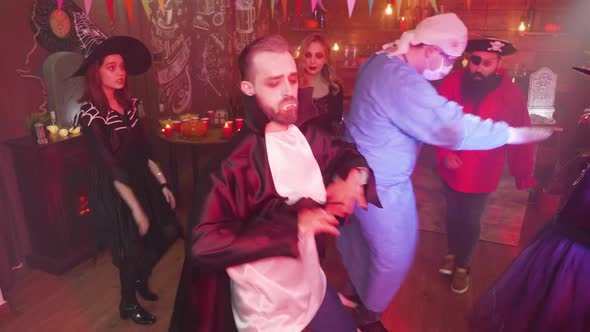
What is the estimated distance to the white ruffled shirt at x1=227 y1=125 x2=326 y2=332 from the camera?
163 cm

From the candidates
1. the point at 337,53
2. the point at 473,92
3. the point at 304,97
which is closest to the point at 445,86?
the point at 473,92

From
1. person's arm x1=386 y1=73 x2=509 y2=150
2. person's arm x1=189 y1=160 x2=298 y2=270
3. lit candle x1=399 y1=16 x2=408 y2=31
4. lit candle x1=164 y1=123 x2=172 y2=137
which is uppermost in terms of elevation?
lit candle x1=399 y1=16 x2=408 y2=31

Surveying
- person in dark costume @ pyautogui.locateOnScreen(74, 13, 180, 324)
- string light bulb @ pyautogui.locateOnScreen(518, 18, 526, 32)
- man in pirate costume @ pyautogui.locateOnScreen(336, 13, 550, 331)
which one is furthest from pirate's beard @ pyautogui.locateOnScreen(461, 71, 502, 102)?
string light bulb @ pyautogui.locateOnScreen(518, 18, 526, 32)

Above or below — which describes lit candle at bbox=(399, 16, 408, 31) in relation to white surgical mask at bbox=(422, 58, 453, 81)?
above

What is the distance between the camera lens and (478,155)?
3.12 meters

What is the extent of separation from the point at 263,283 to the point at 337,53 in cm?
581

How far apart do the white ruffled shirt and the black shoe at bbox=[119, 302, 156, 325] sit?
1.39m

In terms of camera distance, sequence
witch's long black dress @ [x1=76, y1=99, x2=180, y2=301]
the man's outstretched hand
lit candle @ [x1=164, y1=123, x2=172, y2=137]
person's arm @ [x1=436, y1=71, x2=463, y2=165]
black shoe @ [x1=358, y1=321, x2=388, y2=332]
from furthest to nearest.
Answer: lit candle @ [x1=164, y1=123, x2=172, y2=137] → person's arm @ [x1=436, y1=71, x2=463, y2=165] → black shoe @ [x1=358, y1=321, x2=388, y2=332] → witch's long black dress @ [x1=76, y1=99, x2=180, y2=301] → the man's outstretched hand

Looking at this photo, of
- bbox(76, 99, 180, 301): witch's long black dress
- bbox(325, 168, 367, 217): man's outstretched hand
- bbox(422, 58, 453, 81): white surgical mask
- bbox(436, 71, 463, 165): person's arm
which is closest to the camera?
bbox(325, 168, 367, 217): man's outstretched hand

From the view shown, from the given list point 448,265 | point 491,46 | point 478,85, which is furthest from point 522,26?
point 448,265

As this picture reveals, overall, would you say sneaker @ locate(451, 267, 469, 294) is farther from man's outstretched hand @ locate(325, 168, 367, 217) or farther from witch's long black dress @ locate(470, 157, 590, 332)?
man's outstretched hand @ locate(325, 168, 367, 217)

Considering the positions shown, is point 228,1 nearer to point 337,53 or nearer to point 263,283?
point 337,53

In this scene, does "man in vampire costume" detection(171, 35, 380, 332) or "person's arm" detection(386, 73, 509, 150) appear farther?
"person's arm" detection(386, 73, 509, 150)

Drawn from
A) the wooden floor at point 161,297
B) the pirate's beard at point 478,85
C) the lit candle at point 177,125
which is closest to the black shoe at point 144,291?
the wooden floor at point 161,297
